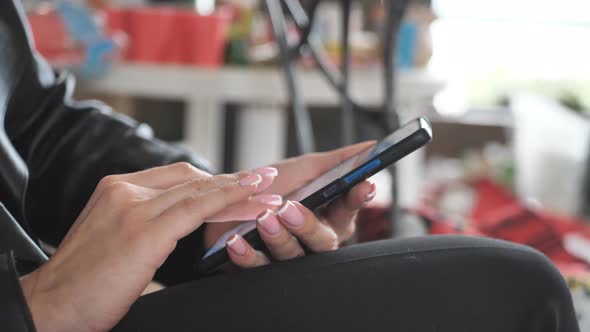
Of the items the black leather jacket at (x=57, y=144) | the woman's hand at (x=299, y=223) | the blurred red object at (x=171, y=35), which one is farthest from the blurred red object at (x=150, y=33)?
the woman's hand at (x=299, y=223)

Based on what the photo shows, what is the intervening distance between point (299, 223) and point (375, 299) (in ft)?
0.22

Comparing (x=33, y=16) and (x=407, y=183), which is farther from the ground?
(x=33, y=16)

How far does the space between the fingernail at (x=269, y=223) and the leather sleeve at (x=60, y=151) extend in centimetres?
18

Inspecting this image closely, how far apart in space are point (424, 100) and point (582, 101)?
150 centimetres

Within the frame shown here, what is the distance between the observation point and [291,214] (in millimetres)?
460

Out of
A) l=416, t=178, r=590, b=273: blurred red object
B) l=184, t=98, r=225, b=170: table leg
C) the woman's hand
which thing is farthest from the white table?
the woman's hand

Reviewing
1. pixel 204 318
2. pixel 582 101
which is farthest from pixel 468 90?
pixel 204 318

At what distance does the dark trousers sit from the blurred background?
243mm

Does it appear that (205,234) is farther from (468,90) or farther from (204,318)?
(468,90)

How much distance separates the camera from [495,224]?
1233 mm

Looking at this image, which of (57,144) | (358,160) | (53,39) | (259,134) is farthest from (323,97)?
(358,160)

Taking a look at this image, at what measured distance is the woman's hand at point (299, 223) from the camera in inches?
18.1

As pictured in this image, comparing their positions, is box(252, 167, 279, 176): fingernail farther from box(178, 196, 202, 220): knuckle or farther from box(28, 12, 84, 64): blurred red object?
box(28, 12, 84, 64): blurred red object

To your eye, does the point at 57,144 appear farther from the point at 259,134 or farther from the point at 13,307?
the point at 259,134
